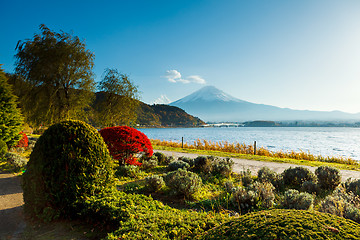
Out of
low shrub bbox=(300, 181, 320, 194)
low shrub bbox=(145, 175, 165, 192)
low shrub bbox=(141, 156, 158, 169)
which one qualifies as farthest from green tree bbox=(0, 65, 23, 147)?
low shrub bbox=(300, 181, 320, 194)

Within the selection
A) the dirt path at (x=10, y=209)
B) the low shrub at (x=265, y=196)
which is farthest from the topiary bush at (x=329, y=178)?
the dirt path at (x=10, y=209)

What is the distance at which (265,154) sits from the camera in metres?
17.4

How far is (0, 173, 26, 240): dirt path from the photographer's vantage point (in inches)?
154

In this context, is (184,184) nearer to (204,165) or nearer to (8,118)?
(204,165)

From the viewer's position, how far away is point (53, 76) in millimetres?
15641

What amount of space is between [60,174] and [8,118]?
10.6 m

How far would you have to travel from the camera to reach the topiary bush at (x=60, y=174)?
13.5ft

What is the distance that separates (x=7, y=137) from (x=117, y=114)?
32.9 feet

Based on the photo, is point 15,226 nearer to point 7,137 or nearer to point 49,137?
point 49,137

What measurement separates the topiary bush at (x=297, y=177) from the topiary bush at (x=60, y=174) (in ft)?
21.8

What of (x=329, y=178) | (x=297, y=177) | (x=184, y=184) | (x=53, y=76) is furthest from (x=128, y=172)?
(x=53, y=76)

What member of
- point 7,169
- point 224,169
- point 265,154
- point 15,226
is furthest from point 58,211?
point 265,154

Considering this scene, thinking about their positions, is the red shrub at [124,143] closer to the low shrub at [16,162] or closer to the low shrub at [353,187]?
the low shrub at [16,162]

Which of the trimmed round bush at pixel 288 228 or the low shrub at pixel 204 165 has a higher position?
the trimmed round bush at pixel 288 228
